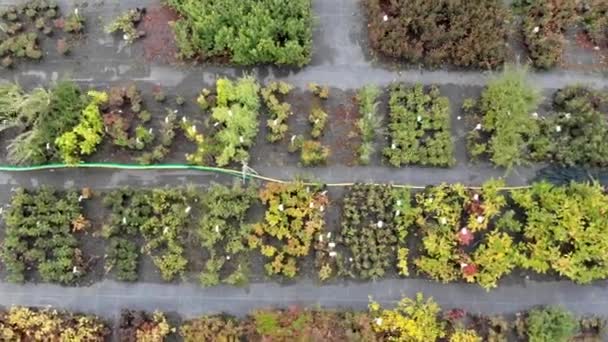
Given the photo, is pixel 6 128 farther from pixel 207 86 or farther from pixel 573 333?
pixel 573 333

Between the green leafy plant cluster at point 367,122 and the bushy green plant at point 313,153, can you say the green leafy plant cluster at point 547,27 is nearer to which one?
the green leafy plant cluster at point 367,122

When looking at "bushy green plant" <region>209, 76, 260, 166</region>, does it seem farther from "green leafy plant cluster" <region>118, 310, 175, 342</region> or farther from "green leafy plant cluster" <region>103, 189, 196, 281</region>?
"green leafy plant cluster" <region>118, 310, 175, 342</region>

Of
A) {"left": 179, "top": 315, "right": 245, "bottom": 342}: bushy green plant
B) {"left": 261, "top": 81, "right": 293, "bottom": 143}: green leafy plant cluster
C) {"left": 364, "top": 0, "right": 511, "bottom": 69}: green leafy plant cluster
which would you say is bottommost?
{"left": 179, "top": 315, "right": 245, "bottom": 342}: bushy green plant

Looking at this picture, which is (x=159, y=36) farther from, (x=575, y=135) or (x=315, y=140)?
(x=575, y=135)

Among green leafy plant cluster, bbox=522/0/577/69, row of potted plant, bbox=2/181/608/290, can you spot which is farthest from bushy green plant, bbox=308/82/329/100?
green leafy plant cluster, bbox=522/0/577/69

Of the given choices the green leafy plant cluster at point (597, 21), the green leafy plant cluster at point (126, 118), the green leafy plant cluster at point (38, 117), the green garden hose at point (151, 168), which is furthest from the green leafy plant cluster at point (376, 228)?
the green leafy plant cluster at point (38, 117)
